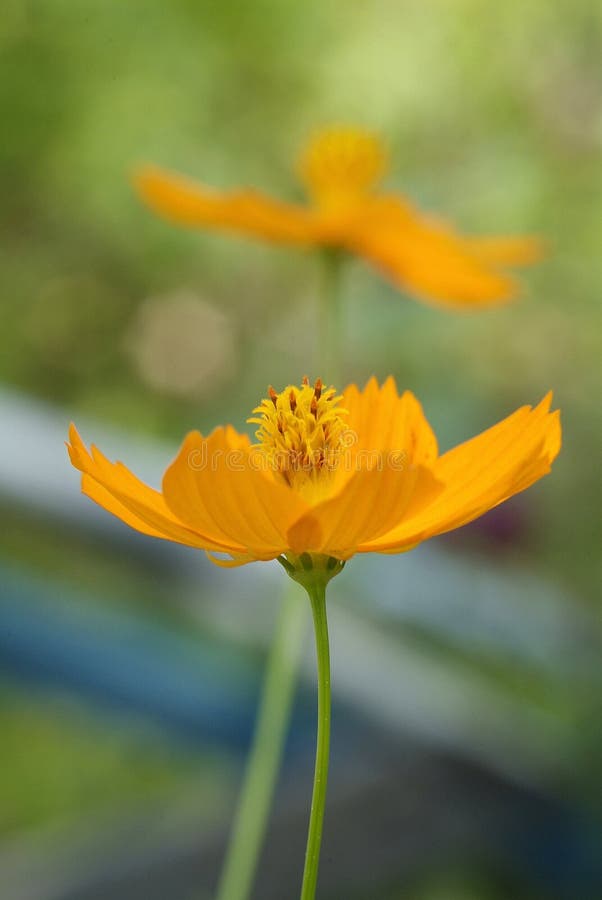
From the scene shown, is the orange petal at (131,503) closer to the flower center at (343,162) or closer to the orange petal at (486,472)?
the orange petal at (486,472)

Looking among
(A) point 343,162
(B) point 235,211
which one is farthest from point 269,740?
(A) point 343,162

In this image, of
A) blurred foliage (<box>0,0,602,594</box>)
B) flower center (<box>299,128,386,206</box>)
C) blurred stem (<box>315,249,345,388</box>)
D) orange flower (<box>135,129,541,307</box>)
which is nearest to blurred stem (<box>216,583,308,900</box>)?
blurred stem (<box>315,249,345,388</box>)

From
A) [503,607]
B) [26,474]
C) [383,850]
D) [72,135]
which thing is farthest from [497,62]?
[383,850]

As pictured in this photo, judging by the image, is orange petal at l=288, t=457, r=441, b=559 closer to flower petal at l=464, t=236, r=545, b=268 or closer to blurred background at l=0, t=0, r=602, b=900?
flower petal at l=464, t=236, r=545, b=268

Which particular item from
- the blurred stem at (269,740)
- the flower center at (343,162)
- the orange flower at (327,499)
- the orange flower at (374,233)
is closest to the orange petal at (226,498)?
the orange flower at (327,499)

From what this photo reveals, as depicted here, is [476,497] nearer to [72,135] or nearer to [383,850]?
[383,850]
